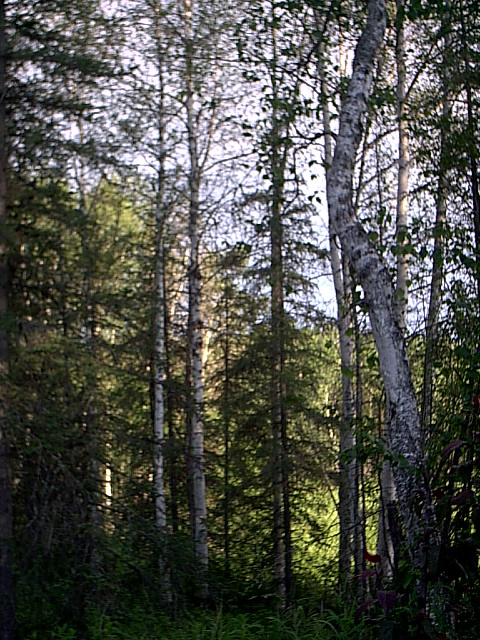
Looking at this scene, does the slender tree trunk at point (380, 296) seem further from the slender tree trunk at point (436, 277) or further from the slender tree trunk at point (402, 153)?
the slender tree trunk at point (402, 153)

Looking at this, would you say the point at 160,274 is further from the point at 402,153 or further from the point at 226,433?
the point at 402,153

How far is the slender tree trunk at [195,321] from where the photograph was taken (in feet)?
39.5

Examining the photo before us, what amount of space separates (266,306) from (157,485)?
11.4ft

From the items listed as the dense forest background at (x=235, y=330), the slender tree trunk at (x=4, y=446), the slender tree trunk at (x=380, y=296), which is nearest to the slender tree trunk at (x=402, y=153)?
the dense forest background at (x=235, y=330)

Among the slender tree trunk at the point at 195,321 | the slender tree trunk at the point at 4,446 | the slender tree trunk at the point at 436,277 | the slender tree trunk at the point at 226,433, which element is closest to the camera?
the slender tree trunk at the point at 436,277

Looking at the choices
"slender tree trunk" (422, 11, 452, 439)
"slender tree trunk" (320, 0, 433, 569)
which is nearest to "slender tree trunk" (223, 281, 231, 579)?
"slender tree trunk" (422, 11, 452, 439)

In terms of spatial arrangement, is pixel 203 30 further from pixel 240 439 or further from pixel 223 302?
pixel 240 439

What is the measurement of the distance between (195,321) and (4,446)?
5.55 m

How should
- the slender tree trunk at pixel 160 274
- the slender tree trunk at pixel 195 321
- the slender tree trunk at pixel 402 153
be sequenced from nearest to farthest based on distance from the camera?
1. the slender tree trunk at pixel 402 153
2. the slender tree trunk at pixel 160 274
3. the slender tree trunk at pixel 195 321

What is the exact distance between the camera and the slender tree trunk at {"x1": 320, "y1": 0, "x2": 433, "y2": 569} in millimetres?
4730

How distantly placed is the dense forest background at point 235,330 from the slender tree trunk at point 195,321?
0.18 ft

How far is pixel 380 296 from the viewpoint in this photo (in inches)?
206

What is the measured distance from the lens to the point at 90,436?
8398 mm

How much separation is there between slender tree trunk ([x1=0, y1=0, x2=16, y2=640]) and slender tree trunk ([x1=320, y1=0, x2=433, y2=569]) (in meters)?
3.92
